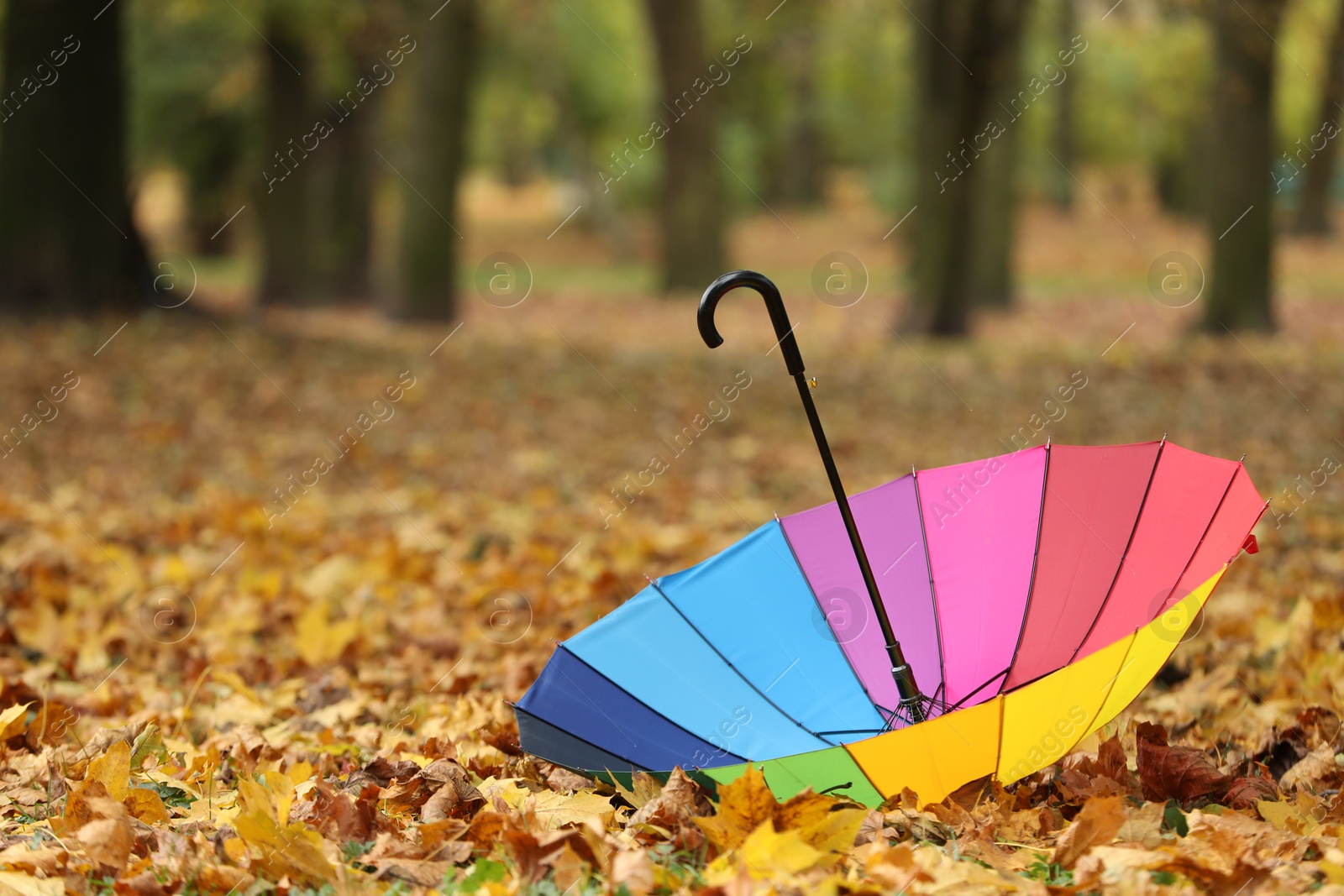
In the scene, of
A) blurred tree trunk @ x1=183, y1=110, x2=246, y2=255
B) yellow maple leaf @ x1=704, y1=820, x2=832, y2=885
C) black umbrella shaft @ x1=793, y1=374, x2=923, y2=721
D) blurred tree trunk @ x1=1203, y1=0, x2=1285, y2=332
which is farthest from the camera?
blurred tree trunk @ x1=183, y1=110, x2=246, y2=255

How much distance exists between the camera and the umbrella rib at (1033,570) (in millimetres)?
2533

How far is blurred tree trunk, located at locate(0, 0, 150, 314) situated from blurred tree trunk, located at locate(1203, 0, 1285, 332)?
9.85m

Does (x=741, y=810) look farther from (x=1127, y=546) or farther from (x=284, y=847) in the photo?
(x=1127, y=546)

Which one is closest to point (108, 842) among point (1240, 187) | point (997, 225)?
point (1240, 187)

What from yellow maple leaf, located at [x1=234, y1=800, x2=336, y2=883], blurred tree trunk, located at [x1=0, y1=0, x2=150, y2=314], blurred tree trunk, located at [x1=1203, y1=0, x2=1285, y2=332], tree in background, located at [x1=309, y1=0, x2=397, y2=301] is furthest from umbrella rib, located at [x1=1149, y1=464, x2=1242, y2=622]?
tree in background, located at [x1=309, y1=0, x2=397, y2=301]

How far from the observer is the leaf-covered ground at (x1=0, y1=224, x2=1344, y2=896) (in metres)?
2.13

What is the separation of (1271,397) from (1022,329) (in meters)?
6.48

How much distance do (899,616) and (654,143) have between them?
876 inches

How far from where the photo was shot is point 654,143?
24.0m

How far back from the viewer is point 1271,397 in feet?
31.4

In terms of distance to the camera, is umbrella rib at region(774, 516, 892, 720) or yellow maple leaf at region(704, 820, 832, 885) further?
umbrella rib at region(774, 516, 892, 720)

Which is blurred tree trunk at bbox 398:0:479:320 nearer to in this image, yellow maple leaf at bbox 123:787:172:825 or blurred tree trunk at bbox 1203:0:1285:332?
blurred tree trunk at bbox 1203:0:1285:332

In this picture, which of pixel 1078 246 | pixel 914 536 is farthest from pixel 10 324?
pixel 1078 246

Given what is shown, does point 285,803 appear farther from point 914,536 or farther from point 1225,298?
point 1225,298
